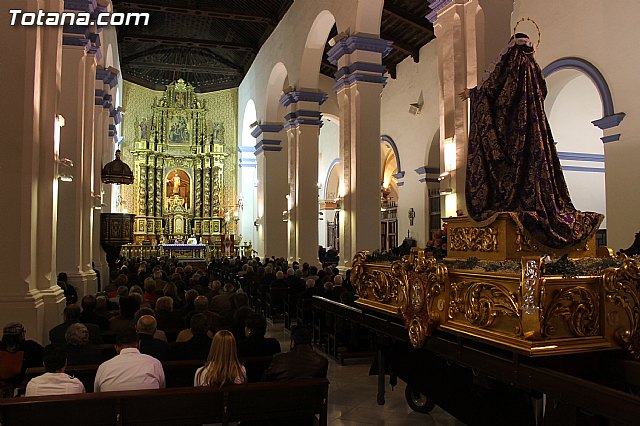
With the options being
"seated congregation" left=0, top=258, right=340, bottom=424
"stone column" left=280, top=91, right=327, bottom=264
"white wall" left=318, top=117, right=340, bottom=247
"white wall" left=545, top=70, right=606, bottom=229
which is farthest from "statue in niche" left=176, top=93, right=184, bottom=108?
"seated congregation" left=0, top=258, right=340, bottom=424

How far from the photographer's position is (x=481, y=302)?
11.8ft

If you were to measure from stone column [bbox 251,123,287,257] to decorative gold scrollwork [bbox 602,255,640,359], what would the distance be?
53.8 ft

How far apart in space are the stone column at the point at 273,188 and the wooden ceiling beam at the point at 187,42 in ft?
17.3

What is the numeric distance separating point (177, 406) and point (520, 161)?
288 centimetres

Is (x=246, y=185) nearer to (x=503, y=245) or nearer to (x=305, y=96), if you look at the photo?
(x=305, y=96)

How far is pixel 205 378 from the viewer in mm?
3539

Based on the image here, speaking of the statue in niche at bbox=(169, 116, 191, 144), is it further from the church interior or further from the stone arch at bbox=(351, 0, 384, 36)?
the stone arch at bbox=(351, 0, 384, 36)

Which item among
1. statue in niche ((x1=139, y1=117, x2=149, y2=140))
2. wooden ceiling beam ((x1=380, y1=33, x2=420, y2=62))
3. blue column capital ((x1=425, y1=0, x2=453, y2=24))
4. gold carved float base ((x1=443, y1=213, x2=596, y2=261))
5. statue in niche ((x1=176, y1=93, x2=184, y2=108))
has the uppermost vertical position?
statue in niche ((x1=176, y1=93, x2=184, y2=108))

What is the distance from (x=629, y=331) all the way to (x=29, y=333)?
5.50 meters

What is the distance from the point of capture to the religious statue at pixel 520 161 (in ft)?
13.3

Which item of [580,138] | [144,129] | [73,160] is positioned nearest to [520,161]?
[73,160]

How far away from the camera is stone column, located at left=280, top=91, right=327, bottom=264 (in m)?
15.9

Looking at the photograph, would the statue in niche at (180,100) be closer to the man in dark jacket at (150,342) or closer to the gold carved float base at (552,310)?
the man in dark jacket at (150,342)

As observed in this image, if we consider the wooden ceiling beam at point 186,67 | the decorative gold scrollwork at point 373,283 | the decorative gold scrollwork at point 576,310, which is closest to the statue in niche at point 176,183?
the wooden ceiling beam at point 186,67
